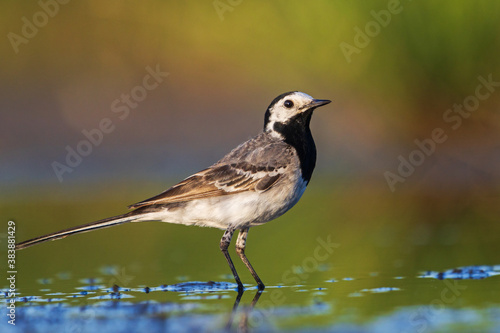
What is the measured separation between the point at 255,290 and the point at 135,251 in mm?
2641

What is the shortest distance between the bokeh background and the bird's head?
3.34 m

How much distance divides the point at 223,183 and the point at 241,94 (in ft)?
29.7

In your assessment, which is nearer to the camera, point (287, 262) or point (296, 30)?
point (287, 262)

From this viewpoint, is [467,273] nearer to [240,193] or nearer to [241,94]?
[240,193]

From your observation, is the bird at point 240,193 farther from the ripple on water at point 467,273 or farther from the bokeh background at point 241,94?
the bokeh background at point 241,94

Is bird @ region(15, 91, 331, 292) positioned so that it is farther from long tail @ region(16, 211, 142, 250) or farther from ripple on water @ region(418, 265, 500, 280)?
ripple on water @ region(418, 265, 500, 280)

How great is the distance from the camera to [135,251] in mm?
9867

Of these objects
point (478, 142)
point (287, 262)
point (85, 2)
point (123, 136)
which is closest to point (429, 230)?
point (287, 262)

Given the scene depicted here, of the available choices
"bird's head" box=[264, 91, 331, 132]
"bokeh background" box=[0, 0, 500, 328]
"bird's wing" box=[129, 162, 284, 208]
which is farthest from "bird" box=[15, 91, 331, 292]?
"bokeh background" box=[0, 0, 500, 328]

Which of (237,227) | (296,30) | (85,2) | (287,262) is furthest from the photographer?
(85,2)

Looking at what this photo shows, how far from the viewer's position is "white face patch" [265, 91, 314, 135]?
870cm

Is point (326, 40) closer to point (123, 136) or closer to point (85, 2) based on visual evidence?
point (123, 136)

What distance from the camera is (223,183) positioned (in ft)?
27.2

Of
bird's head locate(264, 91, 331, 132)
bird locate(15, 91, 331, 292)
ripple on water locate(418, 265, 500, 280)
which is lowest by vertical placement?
ripple on water locate(418, 265, 500, 280)
